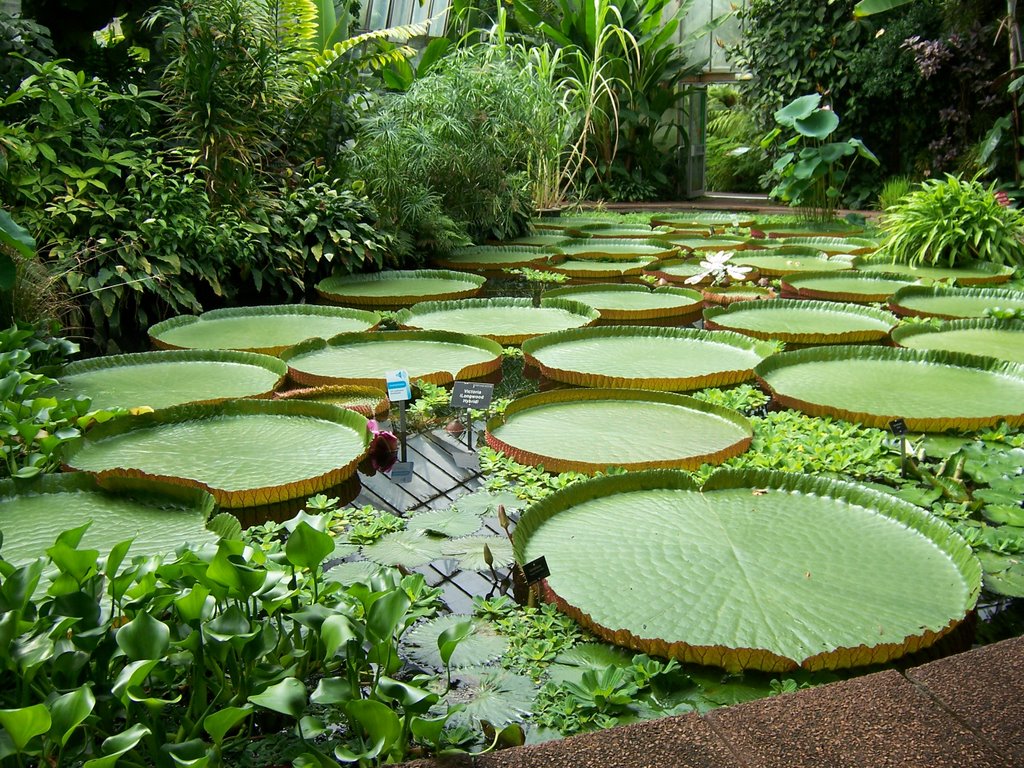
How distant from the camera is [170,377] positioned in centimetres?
383

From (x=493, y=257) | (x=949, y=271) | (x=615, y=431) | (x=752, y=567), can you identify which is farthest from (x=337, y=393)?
(x=949, y=271)

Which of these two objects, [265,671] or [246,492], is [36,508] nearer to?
[246,492]

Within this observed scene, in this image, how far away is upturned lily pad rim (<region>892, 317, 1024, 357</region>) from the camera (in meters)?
4.38

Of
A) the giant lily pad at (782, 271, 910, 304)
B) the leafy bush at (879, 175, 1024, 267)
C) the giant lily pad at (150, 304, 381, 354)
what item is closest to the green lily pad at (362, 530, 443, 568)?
the giant lily pad at (150, 304, 381, 354)

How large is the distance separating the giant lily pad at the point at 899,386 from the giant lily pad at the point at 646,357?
0.23 meters

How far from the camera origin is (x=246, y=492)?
8.46 ft

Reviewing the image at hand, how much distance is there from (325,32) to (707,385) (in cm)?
821

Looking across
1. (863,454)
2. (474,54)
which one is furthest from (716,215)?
(863,454)

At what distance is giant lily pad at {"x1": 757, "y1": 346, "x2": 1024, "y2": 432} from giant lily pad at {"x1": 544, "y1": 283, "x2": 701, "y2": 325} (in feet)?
4.36

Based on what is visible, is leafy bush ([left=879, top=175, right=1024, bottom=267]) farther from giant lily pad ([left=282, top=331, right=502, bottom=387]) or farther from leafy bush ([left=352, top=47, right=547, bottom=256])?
giant lily pad ([left=282, top=331, right=502, bottom=387])

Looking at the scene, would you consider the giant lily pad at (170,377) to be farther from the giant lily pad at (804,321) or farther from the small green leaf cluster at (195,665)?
the giant lily pad at (804,321)

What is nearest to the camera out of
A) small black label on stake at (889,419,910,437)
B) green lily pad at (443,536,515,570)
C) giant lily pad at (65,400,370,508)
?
green lily pad at (443,536,515,570)

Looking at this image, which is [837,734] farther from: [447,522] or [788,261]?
[788,261]

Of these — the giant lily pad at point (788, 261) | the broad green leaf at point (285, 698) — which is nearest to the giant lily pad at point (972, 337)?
the giant lily pad at point (788, 261)
